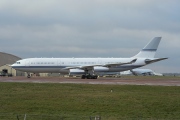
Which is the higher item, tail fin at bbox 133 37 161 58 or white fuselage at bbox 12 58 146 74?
tail fin at bbox 133 37 161 58

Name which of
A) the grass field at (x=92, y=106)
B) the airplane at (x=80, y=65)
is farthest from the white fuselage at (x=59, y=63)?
the grass field at (x=92, y=106)

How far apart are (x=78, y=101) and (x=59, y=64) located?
42.7m

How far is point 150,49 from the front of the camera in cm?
7319

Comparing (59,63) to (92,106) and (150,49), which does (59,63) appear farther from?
(92,106)

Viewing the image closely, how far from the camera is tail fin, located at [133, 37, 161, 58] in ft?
239

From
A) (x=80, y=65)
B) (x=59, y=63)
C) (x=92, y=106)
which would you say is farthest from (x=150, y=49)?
(x=92, y=106)

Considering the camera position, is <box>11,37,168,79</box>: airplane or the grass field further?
<box>11,37,168,79</box>: airplane

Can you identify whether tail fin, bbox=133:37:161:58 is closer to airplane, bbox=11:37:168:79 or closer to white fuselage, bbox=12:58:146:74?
airplane, bbox=11:37:168:79

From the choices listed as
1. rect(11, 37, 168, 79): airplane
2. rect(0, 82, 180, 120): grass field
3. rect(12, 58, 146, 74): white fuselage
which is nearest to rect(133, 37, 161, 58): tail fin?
rect(11, 37, 168, 79): airplane

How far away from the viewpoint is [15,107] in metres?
22.2

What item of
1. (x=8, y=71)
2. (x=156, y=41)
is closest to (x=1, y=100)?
(x=156, y=41)

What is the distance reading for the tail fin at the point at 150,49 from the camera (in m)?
72.9

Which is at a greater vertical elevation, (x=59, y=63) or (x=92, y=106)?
(x=59, y=63)

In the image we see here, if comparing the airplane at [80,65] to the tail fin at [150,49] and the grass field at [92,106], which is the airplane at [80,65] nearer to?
the tail fin at [150,49]
